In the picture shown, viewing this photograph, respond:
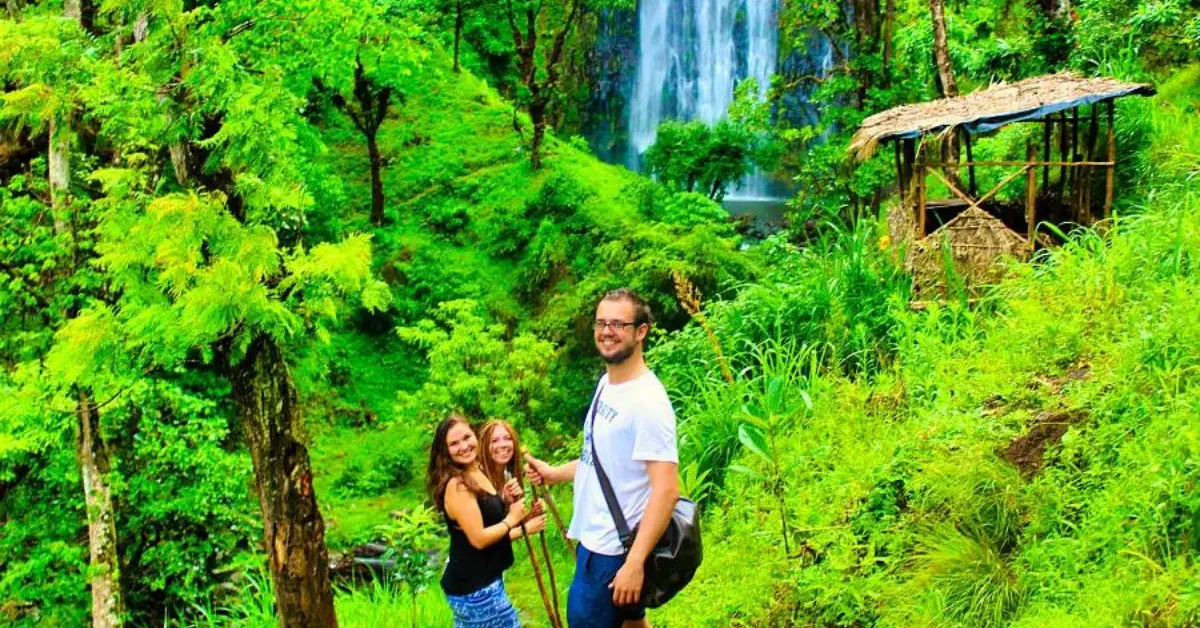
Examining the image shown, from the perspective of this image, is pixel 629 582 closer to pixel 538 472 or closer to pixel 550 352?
pixel 538 472

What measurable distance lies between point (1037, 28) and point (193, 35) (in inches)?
443

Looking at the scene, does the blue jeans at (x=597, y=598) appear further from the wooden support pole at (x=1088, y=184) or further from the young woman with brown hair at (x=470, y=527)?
the wooden support pole at (x=1088, y=184)

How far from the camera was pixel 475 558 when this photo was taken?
12.9 ft

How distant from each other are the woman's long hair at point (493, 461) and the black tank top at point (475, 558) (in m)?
0.17

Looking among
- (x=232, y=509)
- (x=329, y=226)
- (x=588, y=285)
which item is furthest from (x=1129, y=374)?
(x=329, y=226)

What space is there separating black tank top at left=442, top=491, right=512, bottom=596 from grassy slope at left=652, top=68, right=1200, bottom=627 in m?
1.42

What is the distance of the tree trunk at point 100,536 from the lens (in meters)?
7.98

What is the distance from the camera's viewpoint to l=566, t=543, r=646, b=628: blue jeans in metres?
3.23

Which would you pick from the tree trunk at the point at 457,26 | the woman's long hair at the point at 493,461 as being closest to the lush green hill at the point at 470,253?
the tree trunk at the point at 457,26

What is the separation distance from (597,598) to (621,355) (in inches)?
33.1

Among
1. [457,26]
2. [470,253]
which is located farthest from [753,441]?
[457,26]

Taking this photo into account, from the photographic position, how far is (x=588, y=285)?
1305cm

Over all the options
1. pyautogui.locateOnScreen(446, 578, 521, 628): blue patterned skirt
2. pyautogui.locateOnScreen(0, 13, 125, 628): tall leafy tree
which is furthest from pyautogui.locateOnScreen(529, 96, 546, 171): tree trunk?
pyautogui.locateOnScreen(446, 578, 521, 628): blue patterned skirt

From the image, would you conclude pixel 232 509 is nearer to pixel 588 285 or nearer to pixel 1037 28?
pixel 588 285
